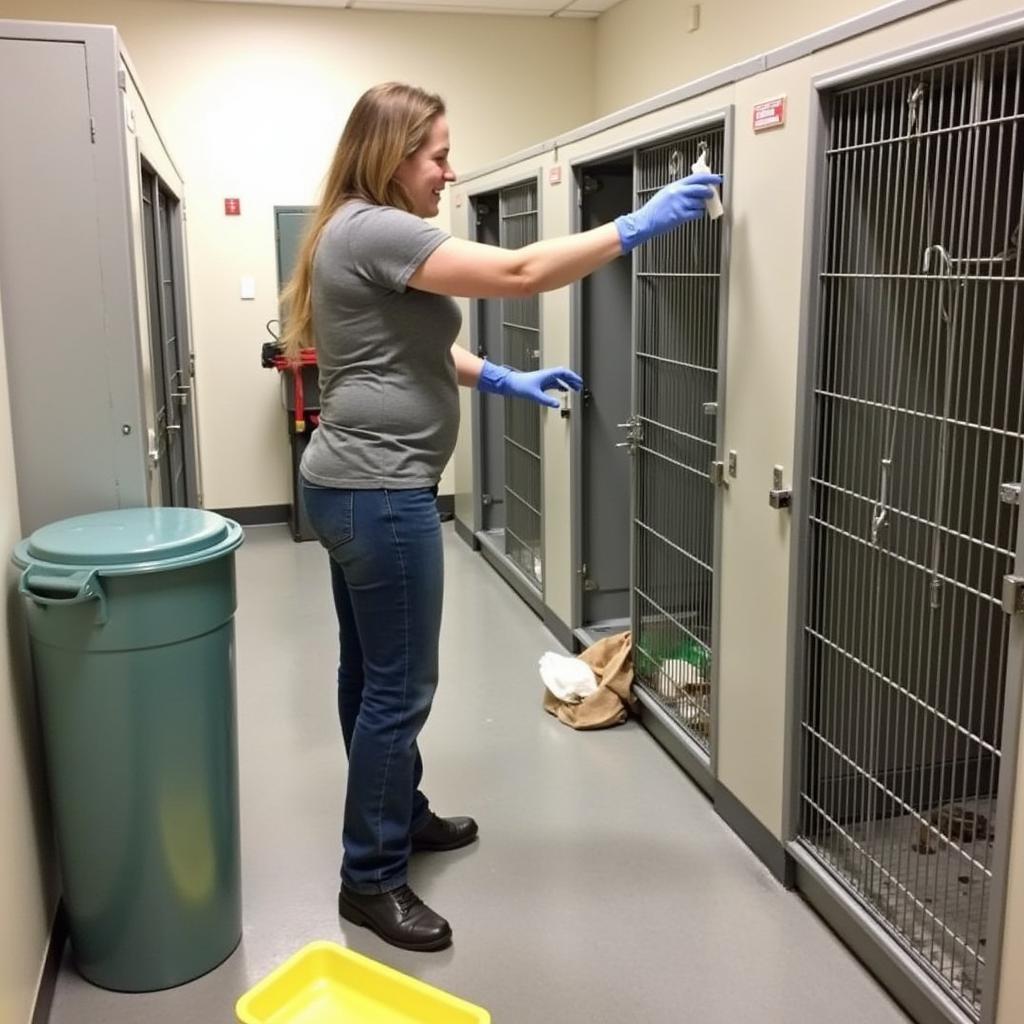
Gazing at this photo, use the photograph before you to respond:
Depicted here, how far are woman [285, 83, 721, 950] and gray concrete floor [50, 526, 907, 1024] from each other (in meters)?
0.18

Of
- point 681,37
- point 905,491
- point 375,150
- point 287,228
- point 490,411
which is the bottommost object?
point 490,411

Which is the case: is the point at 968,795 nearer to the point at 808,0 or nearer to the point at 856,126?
the point at 856,126

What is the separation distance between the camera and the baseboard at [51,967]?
2.01 metres

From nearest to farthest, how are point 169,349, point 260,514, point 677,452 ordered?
point 677,452 < point 169,349 < point 260,514

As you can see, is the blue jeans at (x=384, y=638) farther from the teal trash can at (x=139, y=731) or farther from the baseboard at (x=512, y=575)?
the baseboard at (x=512, y=575)

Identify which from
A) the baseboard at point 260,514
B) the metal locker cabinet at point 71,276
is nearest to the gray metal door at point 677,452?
the metal locker cabinet at point 71,276

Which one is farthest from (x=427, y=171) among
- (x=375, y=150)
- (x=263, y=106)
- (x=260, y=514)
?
(x=260, y=514)

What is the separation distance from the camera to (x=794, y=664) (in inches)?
91.8

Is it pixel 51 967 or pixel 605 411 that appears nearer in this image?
pixel 51 967

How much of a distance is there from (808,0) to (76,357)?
130 inches

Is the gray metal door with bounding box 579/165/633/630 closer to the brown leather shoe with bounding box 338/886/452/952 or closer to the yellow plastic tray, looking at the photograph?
the brown leather shoe with bounding box 338/886/452/952

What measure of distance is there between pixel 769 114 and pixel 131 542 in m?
1.57

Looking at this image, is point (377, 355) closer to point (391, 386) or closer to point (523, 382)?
point (391, 386)

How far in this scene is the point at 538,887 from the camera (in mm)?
2484
